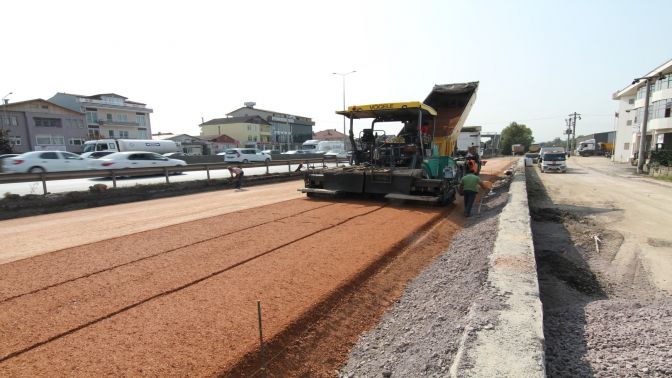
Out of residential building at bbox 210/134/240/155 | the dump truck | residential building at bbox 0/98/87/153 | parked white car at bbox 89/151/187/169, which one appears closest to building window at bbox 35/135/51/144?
residential building at bbox 0/98/87/153

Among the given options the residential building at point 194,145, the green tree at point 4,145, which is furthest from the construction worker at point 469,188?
the residential building at point 194,145

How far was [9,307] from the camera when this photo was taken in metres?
3.66

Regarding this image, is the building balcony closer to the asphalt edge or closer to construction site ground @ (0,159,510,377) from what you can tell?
construction site ground @ (0,159,510,377)

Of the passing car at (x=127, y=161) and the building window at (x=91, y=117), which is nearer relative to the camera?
the passing car at (x=127, y=161)

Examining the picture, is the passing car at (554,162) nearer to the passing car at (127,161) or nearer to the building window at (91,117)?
the passing car at (127,161)

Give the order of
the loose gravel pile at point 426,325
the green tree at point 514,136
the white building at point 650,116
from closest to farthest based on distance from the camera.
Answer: the loose gravel pile at point 426,325
the white building at point 650,116
the green tree at point 514,136

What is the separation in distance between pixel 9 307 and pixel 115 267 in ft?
3.88

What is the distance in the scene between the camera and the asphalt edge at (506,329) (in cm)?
222

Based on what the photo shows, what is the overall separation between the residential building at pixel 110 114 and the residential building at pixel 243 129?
627 inches

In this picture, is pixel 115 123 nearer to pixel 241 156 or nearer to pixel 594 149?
pixel 241 156

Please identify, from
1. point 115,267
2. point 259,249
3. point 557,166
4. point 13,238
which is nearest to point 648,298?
point 259,249

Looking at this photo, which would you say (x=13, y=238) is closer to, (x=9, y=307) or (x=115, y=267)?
(x=115, y=267)

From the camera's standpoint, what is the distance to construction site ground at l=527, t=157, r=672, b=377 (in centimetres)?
262

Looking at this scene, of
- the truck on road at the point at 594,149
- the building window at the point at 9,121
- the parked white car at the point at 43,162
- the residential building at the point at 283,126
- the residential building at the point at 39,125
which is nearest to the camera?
the parked white car at the point at 43,162
